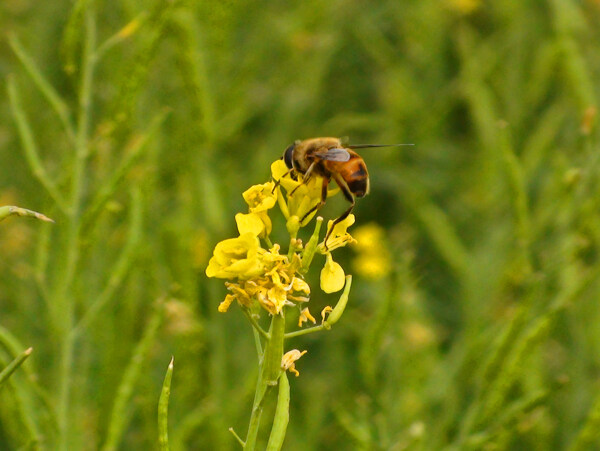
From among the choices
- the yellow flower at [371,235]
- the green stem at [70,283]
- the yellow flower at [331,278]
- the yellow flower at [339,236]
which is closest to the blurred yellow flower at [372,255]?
the yellow flower at [371,235]

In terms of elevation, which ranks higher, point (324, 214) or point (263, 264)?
point (324, 214)

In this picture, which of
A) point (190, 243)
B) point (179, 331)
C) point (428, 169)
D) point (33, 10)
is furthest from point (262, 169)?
point (33, 10)

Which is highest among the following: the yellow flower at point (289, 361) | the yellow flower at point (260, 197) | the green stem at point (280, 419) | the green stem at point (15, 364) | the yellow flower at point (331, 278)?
the yellow flower at point (260, 197)

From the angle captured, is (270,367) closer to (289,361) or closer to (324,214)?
(289,361)

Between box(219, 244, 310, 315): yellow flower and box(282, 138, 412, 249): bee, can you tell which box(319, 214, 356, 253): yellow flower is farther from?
box(282, 138, 412, 249): bee

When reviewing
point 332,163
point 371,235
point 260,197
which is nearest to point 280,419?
point 260,197

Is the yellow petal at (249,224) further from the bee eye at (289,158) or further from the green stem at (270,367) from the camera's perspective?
the bee eye at (289,158)

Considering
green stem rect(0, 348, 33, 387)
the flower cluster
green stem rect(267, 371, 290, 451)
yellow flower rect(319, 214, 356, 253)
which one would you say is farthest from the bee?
green stem rect(0, 348, 33, 387)
